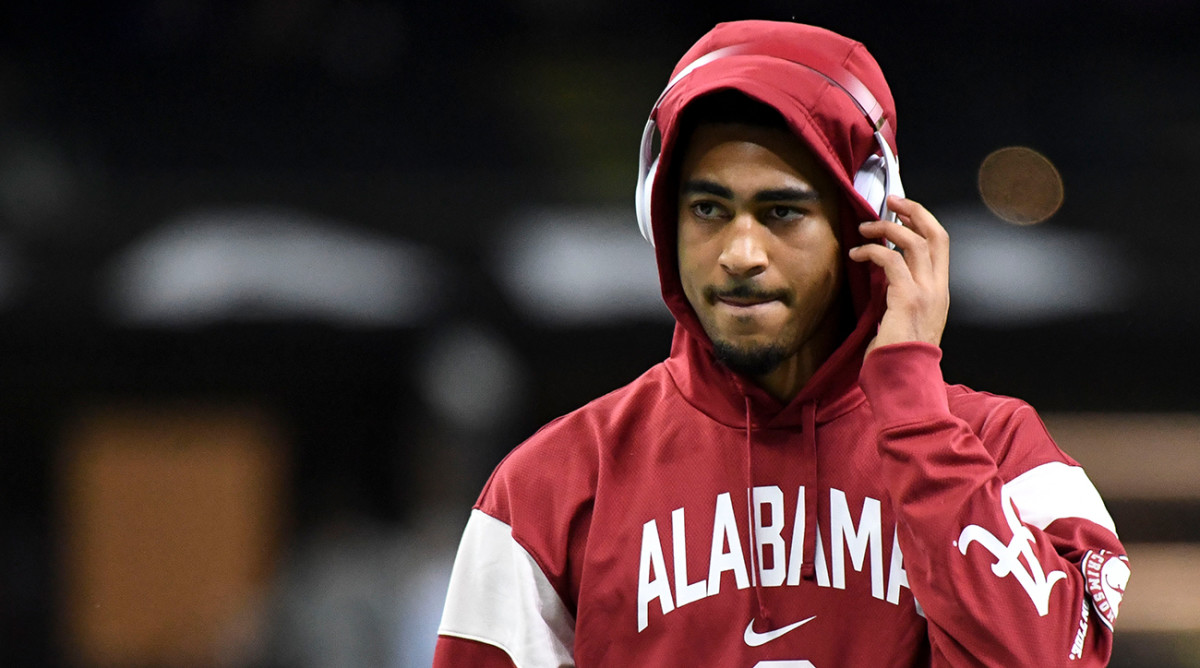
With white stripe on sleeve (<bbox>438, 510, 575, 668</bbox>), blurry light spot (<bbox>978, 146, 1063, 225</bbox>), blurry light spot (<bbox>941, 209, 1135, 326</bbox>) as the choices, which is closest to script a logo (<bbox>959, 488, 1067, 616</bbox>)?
white stripe on sleeve (<bbox>438, 510, 575, 668</bbox>)

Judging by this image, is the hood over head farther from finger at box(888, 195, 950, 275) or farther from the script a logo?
the script a logo

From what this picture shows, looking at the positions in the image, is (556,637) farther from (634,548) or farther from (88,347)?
(88,347)

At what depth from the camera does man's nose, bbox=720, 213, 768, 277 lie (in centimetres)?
121

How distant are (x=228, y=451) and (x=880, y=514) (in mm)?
3220

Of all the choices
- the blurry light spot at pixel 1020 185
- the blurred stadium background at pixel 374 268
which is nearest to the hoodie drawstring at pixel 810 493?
the blurred stadium background at pixel 374 268

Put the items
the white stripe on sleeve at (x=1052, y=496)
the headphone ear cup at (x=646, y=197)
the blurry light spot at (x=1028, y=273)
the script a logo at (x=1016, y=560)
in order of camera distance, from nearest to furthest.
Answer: the script a logo at (x=1016, y=560), the white stripe on sleeve at (x=1052, y=496), the headphone ear cup at (x=646, y=197), the blurry light spot at (x=1028, y=273)

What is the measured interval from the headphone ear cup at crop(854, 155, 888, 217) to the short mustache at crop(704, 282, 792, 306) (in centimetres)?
13

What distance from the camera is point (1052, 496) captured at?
1.17 meters

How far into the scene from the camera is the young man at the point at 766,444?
1.17 meters

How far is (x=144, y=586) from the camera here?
4031 mm

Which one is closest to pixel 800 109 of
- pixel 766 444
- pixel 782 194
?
pixel 782 194

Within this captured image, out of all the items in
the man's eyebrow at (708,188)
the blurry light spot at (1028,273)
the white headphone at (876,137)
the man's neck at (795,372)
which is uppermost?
the blurry light spot at (1028,273)

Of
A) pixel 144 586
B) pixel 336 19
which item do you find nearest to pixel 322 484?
pixel 144 586

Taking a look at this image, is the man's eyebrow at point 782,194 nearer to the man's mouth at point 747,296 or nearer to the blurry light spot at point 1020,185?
the man's mouth at point 747,296
